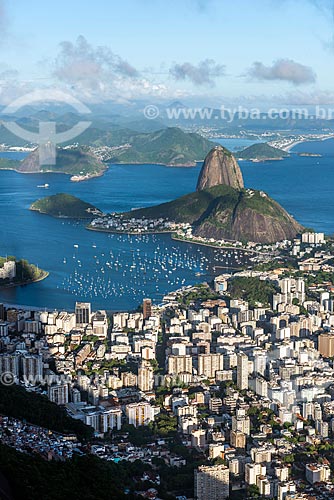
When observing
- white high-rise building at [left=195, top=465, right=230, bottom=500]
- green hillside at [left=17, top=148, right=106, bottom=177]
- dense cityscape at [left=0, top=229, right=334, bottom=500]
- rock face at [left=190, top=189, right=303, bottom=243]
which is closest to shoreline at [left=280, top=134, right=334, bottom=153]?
green hillside at [left=17, top=148, right=106, bottom=177]

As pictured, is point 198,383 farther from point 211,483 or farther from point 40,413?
point 211,483

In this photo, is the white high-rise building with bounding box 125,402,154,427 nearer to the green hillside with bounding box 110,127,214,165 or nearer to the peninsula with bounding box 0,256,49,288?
the peninsula with bounding box 0,256,49,288

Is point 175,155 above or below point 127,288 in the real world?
above

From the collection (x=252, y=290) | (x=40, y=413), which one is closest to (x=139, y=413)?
(x=40, y=413)

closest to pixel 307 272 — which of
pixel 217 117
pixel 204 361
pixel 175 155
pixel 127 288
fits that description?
pixel 127 288

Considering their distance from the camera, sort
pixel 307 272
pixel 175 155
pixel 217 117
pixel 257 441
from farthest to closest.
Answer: pixel 217 117
pixel 175 155
pixel 307 272
pixel 257 441

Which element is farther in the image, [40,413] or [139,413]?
[139,413]

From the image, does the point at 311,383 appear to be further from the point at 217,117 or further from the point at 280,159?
the point at 217,117
